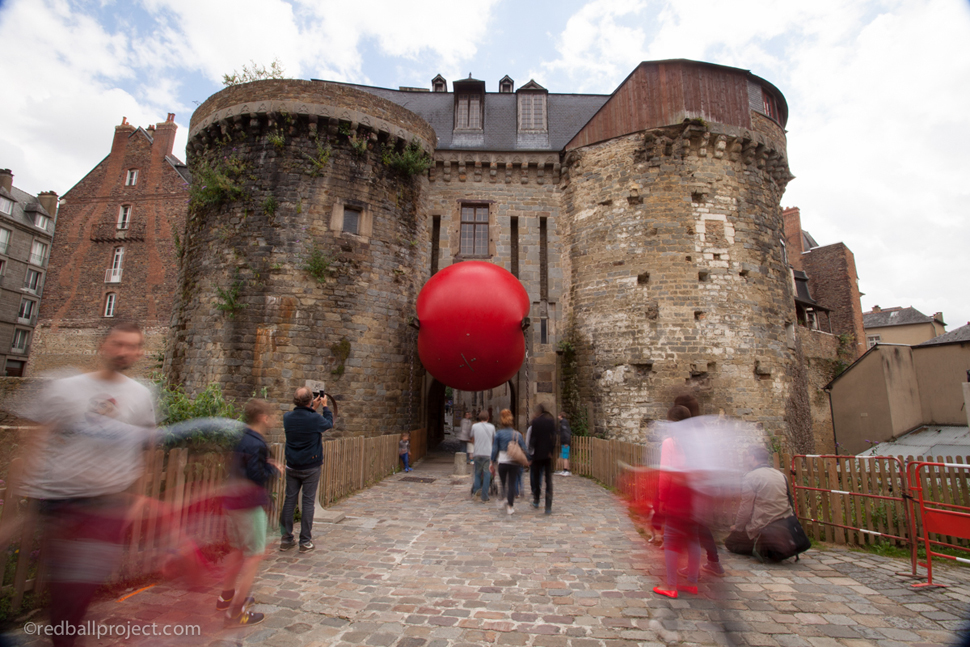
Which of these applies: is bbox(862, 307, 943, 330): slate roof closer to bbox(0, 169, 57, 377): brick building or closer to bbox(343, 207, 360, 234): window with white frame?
bbox(343, 207, 360, 234): window with white frame

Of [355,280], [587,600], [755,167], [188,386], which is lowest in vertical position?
[587,600]

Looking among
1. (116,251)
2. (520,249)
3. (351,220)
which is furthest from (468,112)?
(116,251)

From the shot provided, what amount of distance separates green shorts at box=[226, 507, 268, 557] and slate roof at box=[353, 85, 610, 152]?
39.9 ft

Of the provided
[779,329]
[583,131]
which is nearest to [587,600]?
[779,329]

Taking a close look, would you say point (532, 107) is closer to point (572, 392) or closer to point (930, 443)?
point (572, 392)

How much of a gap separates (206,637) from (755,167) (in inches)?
568

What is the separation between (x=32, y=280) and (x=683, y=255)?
118 feet

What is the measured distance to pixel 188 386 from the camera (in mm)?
10180

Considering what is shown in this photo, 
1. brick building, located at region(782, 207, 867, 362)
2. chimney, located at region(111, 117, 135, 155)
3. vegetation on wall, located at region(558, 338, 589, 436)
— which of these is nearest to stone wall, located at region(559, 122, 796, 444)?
vegetation on wall, located at region(558, 338, 589, 436)

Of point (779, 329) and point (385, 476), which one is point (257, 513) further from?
point (779, 329)

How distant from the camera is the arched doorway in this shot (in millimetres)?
14414

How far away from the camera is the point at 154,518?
3730 millimetres

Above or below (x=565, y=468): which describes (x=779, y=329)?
above

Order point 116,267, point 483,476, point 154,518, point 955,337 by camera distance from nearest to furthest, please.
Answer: point 154,518, point 483,476, point 955,337, point 116,267
